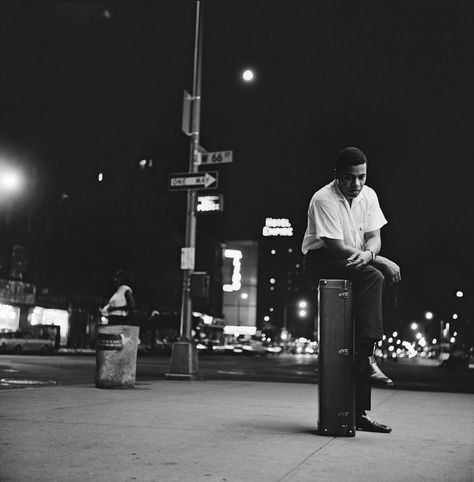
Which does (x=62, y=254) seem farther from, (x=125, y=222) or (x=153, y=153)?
(x=153, y=153)

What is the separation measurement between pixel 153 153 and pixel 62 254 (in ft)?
125

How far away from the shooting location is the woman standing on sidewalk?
9.41 meters

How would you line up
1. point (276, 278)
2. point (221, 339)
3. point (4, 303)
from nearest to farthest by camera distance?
1. point (4, 303)
2. point (221, 339)
3. point (276, 278)

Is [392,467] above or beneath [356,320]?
beneath

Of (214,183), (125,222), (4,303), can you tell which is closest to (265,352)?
(125,222)

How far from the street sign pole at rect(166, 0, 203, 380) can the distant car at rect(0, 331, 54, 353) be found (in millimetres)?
23294

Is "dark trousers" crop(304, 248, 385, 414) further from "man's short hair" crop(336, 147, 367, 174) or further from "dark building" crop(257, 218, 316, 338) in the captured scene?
"dark building" crop(257, 218, 316, 338)

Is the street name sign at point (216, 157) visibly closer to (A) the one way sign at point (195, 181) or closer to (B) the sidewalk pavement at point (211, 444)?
(A) the one way sign at point (195, 181)

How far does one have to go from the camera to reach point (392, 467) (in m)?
3.37

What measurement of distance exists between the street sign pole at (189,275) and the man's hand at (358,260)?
8.47m

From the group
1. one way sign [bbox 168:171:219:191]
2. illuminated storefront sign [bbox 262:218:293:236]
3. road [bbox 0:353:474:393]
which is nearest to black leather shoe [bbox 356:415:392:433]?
road [bbox 0:353:474:393]

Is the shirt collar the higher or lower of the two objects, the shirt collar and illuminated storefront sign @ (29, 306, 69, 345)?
the higher

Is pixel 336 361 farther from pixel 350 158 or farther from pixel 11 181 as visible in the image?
pixel 11 181

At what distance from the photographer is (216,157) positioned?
46.0 ft
